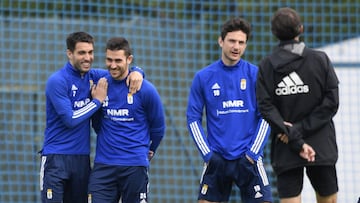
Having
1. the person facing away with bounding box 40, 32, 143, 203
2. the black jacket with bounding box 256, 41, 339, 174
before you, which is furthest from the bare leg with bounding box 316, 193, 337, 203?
the person facing away with bounding box 40, 32, 143, 203

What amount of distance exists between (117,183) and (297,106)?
195 centimetres

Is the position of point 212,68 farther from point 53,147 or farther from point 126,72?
point 53,147

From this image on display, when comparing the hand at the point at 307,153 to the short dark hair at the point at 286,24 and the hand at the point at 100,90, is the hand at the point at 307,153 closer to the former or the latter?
the short dark hair at the point at 286,24

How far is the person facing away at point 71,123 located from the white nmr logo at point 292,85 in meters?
1.65

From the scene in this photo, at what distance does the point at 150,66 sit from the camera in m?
11.9

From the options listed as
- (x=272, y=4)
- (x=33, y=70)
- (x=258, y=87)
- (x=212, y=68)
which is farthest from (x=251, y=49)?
(x=258, y=87)

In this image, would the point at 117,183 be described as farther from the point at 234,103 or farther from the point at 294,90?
the point at 294,90

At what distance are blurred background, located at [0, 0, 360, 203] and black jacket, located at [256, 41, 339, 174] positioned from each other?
16.5 feet

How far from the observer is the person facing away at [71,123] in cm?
764

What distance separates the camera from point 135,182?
7.73m

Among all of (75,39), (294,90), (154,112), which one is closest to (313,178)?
(294,90)

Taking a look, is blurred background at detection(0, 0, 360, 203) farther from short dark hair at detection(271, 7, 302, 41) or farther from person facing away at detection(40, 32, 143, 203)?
short dark hair at detection(271, 7, 302, 41)

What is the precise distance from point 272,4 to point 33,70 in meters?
3.46

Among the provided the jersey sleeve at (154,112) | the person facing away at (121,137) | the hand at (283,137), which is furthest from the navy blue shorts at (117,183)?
the hand at (283,137)
